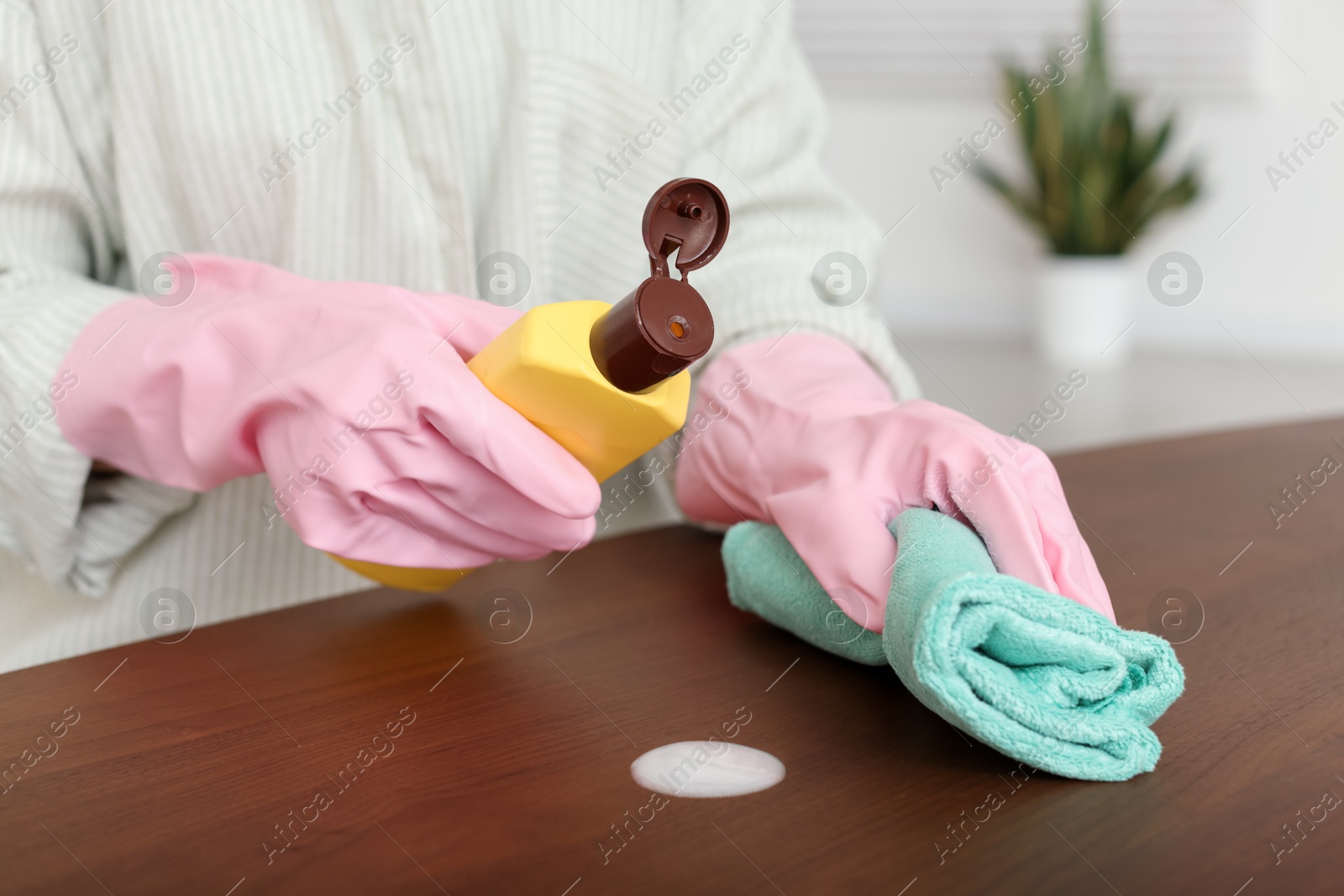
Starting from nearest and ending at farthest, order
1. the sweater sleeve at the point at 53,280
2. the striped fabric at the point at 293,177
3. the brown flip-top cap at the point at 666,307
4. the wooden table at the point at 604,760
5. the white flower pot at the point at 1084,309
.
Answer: the wooden table at the point at 604,760 → the brown flip-top cap at the point at 666,307 → the sweater sleeve at the point at 53,280 → the striped fabric at the point at 293,177 → the white flower pot at the point at 1084,309

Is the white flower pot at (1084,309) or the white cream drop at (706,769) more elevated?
the white cream drop at (706,769)

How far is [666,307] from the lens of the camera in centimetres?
44

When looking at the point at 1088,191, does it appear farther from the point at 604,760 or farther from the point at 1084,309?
the point at 604,760

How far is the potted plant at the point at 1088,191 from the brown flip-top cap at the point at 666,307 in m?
2.47

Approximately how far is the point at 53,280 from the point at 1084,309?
8.41 feet

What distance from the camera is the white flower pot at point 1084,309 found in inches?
108

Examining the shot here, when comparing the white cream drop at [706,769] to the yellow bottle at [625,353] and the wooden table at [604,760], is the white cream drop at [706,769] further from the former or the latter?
the yellow bottle at [625,353]

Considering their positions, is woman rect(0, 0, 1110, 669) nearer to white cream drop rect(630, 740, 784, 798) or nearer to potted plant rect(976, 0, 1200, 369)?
white cream drop rect(630, 740, 784, 798)

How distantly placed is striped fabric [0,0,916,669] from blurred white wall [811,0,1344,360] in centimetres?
237

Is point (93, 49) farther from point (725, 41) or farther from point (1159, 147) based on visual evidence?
point (1159, 147)

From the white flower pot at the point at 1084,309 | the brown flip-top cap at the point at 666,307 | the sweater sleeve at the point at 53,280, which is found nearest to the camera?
the brown flip-top cap at the point at 666,307

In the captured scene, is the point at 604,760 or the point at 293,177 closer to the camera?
the point at 604,760

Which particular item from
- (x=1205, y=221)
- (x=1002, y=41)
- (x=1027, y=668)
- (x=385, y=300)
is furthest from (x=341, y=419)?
(x=1002, y=41)

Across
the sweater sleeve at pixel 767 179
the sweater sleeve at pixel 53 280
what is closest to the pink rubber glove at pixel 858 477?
the sweater sleeve at pixel 767 179
